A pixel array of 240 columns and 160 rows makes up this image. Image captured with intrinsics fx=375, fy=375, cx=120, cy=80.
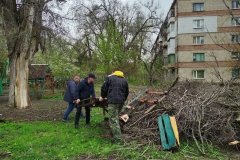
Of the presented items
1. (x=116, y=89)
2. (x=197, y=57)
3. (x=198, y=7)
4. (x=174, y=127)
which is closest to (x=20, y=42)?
(x=116, y=89)

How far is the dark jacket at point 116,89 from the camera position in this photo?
9.53 metres

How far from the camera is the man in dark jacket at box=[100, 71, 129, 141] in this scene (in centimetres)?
930

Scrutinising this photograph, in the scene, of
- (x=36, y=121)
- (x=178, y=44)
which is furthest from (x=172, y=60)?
(x=36, y=121)

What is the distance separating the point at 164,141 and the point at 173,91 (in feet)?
12.3

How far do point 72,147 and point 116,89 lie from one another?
1.86 meters

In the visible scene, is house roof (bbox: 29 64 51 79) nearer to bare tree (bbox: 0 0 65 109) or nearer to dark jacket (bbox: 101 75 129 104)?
bare tree (bbox: 0 0 65 109)

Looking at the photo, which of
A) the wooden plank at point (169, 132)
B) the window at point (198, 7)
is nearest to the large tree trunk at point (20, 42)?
the wooden plank at point (169, 132)

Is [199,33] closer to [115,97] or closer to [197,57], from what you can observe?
[197,57]

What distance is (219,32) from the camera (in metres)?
49.9

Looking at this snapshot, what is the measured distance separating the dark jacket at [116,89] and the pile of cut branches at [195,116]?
32.2 inches

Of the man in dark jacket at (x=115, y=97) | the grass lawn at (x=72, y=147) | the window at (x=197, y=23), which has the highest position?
the window at (x=197, y=23)

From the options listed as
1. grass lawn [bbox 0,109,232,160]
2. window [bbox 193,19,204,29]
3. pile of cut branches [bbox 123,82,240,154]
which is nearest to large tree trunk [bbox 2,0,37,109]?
grass lawn [bbox 0,109,232,160]

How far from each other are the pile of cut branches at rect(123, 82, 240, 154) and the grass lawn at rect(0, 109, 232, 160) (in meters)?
0.51

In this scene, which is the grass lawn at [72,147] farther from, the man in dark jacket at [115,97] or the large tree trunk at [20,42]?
the large tree trunk at [20,42]
